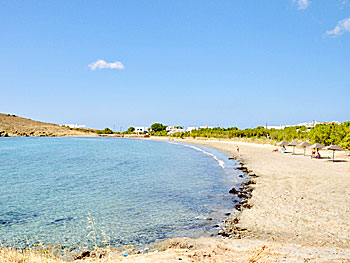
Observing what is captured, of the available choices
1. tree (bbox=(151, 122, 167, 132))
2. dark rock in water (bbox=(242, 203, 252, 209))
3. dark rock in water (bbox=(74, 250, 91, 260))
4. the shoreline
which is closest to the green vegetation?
tree (bbox=(151, 122, 167, 132))

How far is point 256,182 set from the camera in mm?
18766

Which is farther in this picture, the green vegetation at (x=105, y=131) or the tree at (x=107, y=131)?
the green vegetation at (x=105, y=131)

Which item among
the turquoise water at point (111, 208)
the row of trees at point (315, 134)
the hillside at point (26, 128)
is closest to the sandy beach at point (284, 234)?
the turquoise water at point (111, 208)

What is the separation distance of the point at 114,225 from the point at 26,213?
16.8 ft

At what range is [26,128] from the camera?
15338cm

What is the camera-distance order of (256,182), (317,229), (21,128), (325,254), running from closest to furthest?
(325,254)
(317,229)
(256,182)
(21,128)

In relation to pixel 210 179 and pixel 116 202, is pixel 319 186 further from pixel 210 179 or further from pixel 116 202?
pixel 116 202

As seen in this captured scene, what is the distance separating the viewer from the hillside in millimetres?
145500

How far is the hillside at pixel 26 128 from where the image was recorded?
146 meters

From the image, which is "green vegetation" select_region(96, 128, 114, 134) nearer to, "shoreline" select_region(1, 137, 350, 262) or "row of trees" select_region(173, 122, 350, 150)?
"row of trees" select_region(173, 122, 350, 150)

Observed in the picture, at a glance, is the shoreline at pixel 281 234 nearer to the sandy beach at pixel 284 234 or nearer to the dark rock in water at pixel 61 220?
the sandy beach at pixel 284 234

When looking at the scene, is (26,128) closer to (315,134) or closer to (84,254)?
(315,134)

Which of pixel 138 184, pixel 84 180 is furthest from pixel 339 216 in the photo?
pixel 84 180

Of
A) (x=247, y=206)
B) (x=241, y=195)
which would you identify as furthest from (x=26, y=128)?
(x=247, y=206)
